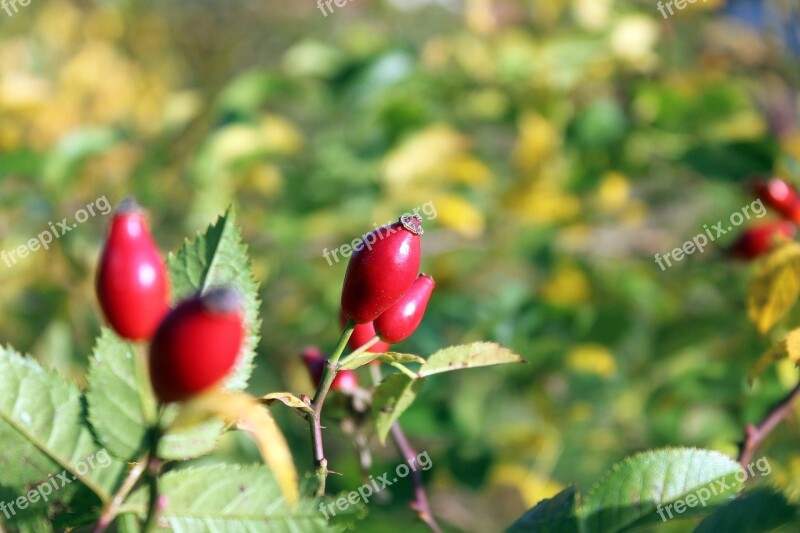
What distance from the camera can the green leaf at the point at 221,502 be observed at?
59 centimetres

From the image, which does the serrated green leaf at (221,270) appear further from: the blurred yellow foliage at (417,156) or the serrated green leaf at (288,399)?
the blurred yellow foliage at (417,156)

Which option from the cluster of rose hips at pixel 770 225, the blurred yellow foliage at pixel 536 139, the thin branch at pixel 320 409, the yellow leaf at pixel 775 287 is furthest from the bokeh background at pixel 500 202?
the thin branch at pixel 320 409

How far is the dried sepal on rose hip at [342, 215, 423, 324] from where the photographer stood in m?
0.65

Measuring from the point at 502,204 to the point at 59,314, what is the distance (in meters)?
1.28

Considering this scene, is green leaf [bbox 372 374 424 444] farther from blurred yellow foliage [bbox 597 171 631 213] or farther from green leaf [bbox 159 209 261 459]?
blurred yellow foliage [bbox 597 171 631 213]

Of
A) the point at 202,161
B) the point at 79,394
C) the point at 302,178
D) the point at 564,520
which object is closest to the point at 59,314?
the point at 202,161

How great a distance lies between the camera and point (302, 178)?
2045 mm

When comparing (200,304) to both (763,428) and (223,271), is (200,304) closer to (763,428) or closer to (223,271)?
(223,271)

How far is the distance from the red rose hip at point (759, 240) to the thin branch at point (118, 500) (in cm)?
88

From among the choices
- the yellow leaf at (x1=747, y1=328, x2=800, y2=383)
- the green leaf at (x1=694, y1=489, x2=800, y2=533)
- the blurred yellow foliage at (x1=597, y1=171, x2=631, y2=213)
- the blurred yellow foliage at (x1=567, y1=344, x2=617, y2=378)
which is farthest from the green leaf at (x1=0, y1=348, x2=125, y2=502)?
the blurred yellow foliage at (x1=597, y1=171, x2=631, y2=213)

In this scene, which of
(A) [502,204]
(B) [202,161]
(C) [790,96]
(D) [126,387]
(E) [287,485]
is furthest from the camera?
(C) [790,96]

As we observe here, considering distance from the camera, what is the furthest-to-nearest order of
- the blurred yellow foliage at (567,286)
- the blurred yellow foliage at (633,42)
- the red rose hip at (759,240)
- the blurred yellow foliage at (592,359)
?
the blurred yellow foliage at (633,42)
the blurred yellow foliage at (567,286)
the blurred yellow foliage at (592,359)
the red rose hip at (759,240)

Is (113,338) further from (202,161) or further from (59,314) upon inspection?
(59,314)

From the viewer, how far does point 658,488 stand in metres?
0.67
